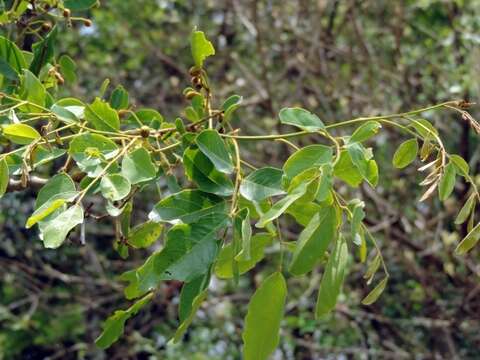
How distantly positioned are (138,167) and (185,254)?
14 centimetres

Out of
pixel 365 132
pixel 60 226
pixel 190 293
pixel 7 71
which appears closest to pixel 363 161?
pixel 365 132

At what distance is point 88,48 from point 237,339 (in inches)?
66.0

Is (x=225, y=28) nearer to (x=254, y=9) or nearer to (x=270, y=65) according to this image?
(x=270, y=65)

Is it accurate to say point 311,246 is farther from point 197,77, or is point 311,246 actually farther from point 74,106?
point 74,106

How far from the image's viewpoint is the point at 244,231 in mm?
895

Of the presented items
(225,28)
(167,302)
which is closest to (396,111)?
(225,28)

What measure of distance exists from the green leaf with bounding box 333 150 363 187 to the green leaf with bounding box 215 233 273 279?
127mm

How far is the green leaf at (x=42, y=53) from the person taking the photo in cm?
130

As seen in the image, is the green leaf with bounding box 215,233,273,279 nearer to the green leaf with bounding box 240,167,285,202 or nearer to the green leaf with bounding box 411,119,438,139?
the green leaf with bounding box 240,167,285,202

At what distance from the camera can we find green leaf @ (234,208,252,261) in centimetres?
87

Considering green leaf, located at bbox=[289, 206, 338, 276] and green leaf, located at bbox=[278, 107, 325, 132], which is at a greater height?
green leaf, located at bbox=[278, 107, 325, 132]

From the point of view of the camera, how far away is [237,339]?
151 inches

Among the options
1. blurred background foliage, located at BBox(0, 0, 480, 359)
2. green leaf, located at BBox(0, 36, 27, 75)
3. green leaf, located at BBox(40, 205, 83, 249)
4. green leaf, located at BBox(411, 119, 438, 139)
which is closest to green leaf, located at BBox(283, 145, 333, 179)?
green leaf, located at BBox(411, 119, 438, 139)

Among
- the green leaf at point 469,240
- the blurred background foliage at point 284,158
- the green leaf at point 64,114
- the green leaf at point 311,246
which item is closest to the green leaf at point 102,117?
the green leaf at point 64,114
